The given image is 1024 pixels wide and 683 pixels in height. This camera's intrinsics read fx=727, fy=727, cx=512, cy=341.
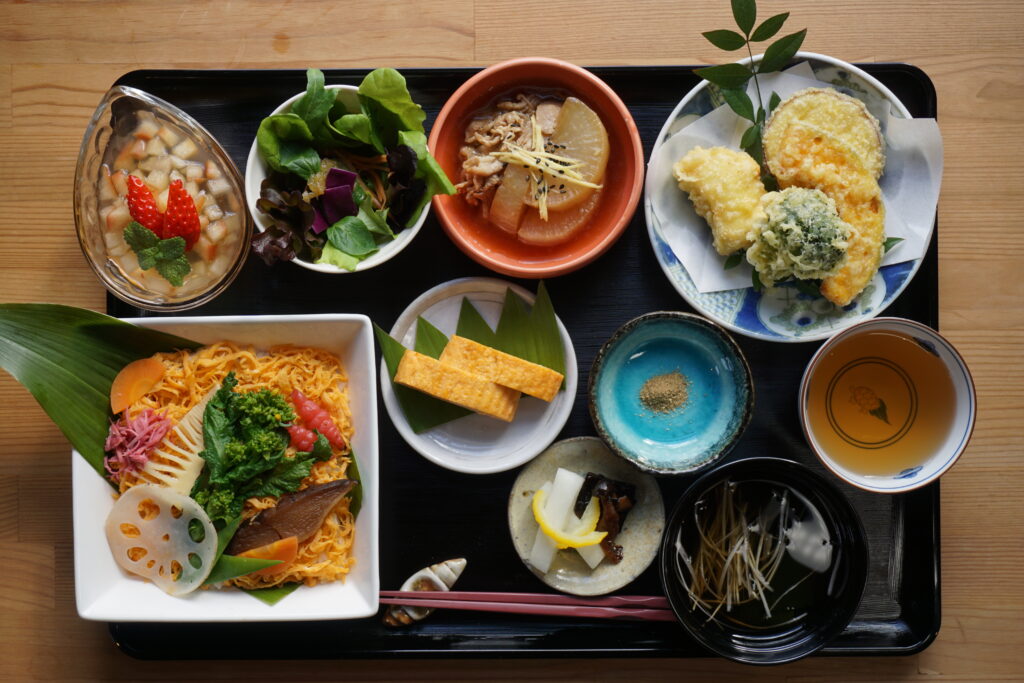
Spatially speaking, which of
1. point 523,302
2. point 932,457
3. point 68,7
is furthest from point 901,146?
point 68,7

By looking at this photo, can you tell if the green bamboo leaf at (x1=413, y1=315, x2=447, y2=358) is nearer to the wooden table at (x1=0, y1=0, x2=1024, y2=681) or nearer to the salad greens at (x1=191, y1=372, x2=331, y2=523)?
the salad greens at (x1=191, y1=372, x2=331, y2=523)

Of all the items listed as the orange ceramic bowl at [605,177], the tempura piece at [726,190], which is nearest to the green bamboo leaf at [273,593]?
the orange ceramic bowl at [605,177]

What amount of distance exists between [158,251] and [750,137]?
1.50 meters

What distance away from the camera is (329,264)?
1779 mm

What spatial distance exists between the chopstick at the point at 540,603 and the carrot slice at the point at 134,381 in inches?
31.6

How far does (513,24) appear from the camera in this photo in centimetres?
202

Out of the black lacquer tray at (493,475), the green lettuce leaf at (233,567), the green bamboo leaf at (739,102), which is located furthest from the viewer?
the black lacquer tray at (493,475)

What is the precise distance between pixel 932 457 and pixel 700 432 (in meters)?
0.57

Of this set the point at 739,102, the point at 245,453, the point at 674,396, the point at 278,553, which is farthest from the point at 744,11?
the point at 278,553

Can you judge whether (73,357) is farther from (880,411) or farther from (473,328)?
(880,411)

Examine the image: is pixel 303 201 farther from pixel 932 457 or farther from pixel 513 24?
pixel 932 457

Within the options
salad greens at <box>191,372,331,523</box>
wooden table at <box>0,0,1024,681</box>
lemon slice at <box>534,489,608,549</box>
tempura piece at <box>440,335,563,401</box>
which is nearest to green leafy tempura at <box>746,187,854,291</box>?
wooden table at <box>0,0,1024,681</box>

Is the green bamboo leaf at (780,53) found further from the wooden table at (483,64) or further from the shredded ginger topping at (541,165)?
the shredded ginger topping at (541,165)

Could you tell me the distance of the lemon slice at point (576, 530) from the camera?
1.80 m
